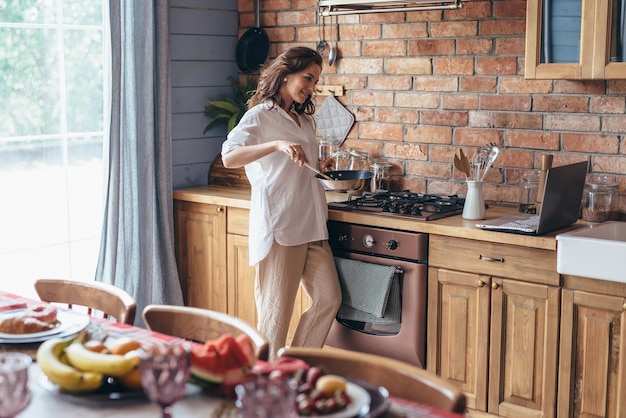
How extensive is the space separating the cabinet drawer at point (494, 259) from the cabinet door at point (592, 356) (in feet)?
0.39

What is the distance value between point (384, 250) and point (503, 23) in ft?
3.70

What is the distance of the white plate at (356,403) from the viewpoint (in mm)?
1575

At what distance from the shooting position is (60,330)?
2.11m

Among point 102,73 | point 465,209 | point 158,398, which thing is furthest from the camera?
point 102,73

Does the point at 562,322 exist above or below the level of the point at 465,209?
below

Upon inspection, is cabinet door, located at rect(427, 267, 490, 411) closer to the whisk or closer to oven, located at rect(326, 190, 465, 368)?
oven, located at rect(326, 190, 465, 368)

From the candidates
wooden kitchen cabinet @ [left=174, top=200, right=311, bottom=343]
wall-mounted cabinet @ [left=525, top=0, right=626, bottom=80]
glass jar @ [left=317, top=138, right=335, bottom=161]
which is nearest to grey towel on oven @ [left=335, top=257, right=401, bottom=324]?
wooden kitchen cabinet @ [left=174, top=200, right=311, bottom=343]

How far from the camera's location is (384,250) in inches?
143

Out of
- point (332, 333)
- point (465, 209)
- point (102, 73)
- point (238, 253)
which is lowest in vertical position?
point (332, 333)

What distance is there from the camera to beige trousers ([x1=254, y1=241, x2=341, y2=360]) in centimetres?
363

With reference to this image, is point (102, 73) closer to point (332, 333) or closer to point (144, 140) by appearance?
point (144, 140)

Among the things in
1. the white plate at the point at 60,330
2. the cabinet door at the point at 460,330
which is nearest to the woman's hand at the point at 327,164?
the cabinet door at the point at 460,330

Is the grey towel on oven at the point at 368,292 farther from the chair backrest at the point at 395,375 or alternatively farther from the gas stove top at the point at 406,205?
the chair backrest at the point at 395,375

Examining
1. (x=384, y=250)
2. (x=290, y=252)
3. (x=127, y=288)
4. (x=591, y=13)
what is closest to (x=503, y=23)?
(x=591, y=13)
